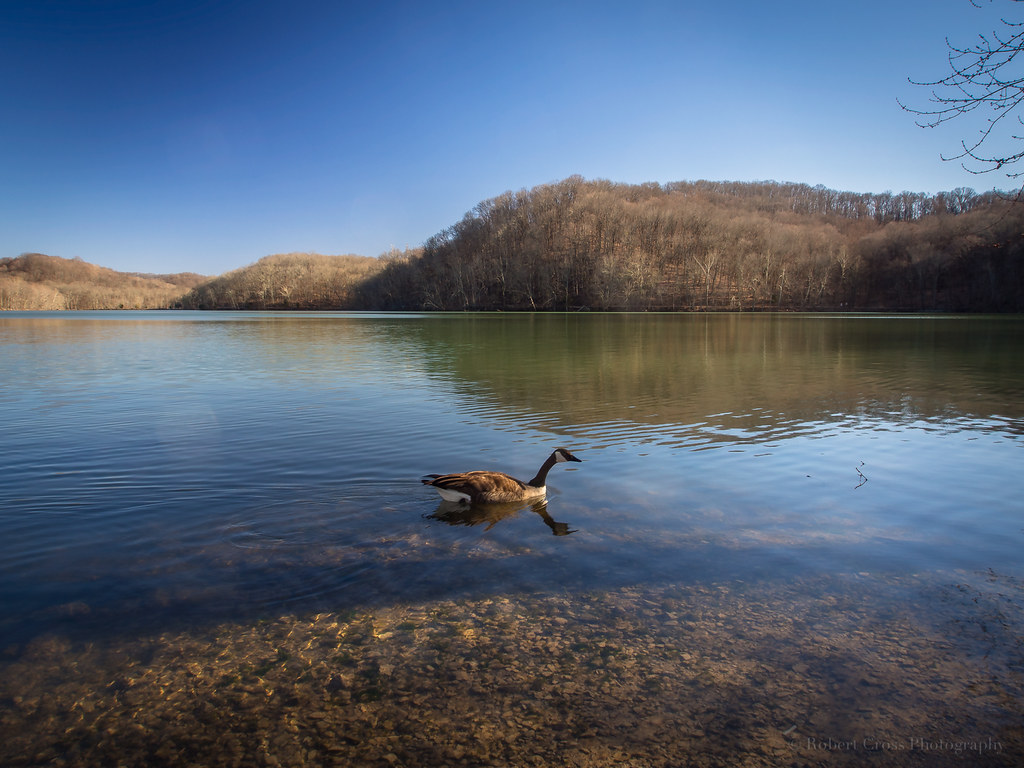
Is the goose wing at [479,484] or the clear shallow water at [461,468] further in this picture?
the goose wing at [479,484]

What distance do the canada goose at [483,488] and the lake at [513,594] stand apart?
0.22 metres

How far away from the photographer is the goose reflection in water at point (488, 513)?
702 cm

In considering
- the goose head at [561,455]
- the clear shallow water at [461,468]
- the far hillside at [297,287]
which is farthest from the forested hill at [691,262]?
the goose head at [561,455]

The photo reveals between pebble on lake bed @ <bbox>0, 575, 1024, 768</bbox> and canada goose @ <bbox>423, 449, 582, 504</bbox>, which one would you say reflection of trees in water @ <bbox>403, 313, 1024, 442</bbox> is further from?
pebble on lake bed @ <bbox>0, 575, 1024, 768</bbox>

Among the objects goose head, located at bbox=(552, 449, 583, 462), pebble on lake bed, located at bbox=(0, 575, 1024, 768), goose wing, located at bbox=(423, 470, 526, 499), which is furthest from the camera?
goose head, located at bbox=(552, 449, 583, 462)

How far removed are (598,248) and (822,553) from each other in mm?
116708

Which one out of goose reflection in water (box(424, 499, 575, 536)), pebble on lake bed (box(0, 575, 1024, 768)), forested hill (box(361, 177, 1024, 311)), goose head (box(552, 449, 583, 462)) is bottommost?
pebble on lake bed (box(0, 575, 1024, 768))

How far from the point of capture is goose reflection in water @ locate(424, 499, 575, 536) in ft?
23.0

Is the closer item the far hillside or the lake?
the lake

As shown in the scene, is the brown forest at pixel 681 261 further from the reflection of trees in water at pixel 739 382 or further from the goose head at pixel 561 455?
the goose head at pixel 561 455

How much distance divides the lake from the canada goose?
22 cm

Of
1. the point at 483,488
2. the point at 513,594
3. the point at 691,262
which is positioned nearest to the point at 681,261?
the point at 691,262

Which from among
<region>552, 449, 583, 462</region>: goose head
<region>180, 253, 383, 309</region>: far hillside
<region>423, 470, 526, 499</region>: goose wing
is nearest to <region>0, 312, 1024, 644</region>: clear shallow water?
<region>423, 470, 526, 499</region>: goose wing

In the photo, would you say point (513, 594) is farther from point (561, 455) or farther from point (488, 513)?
point (561, 455)
